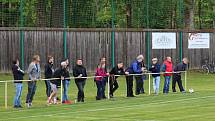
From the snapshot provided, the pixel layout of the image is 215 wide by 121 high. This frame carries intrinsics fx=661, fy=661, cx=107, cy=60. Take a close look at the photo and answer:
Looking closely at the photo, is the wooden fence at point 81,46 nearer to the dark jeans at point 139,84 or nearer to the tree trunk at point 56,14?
the tree trunk at point 56,14

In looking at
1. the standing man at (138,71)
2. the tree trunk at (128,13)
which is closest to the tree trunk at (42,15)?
the tree trunk at (128,13)

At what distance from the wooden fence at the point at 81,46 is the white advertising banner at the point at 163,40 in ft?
1.25

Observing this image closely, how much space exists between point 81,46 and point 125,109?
62.8 feet

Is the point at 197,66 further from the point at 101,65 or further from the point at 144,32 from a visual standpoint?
the point at 101,65

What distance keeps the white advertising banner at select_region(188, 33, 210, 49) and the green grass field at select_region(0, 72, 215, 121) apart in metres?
16.2

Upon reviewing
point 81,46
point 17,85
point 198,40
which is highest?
point 198,40

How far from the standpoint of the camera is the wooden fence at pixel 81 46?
128 feet

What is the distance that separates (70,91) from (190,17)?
2068 cm

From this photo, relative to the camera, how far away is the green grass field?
66.9 ft

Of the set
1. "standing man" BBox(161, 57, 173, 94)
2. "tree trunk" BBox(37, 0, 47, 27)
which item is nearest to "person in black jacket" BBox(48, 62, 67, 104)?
"standing man" BBox(161, 57, 173, 94)

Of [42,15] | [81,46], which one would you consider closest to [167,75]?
[81,46]

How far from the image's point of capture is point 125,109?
76.2 feet

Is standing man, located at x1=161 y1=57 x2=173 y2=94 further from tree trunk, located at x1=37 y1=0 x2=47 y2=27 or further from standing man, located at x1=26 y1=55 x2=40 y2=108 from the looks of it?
tree trunk, located at x1=37 y1=0 x2=47 y2=27

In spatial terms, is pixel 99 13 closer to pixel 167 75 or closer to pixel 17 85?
pixel 167 75
